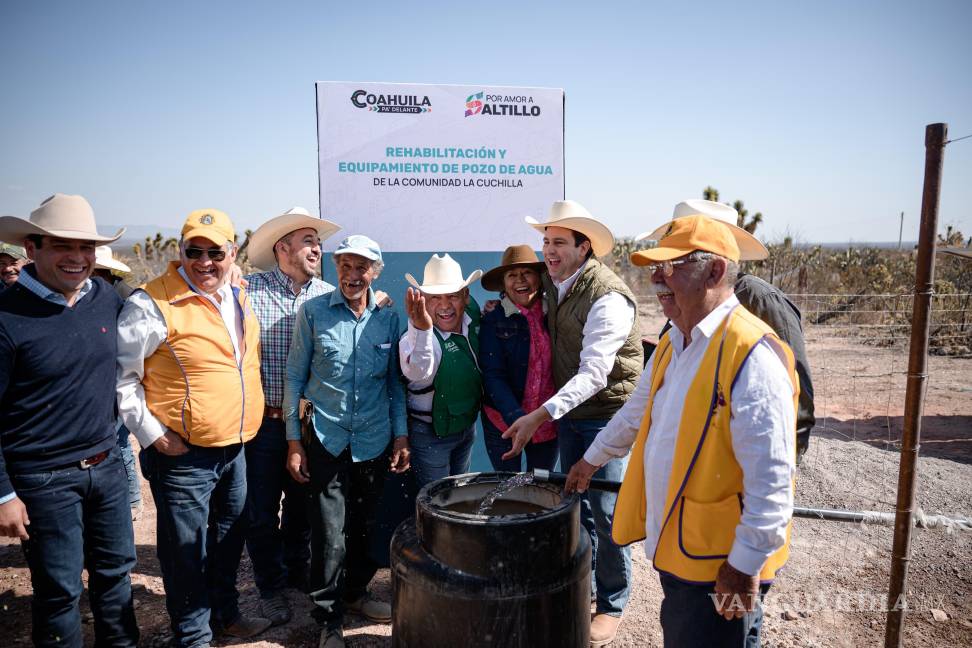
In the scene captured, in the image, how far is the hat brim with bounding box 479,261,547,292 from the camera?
3.45 m

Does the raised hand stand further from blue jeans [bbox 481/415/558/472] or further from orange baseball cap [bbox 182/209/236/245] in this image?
orange baseball cap [bbox 182/209/236/245]

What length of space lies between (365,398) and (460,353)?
560 millimetres

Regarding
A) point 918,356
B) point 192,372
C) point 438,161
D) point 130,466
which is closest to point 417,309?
point 192,372

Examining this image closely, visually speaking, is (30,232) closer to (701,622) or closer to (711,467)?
(711,467)

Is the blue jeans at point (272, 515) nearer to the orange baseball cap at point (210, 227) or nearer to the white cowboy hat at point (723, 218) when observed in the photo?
the orange baseball cap at point (210, 227)

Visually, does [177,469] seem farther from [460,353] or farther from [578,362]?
[578,362]

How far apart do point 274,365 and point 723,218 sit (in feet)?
8.40

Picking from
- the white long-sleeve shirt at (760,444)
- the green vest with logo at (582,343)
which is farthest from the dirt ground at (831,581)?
the white long-sleeve shirt at (760,444)

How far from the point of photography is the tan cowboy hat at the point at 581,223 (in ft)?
11.0

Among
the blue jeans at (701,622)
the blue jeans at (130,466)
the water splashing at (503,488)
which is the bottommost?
the blue jeans at (130,466)

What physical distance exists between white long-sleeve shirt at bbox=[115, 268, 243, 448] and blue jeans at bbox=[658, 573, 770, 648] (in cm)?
230

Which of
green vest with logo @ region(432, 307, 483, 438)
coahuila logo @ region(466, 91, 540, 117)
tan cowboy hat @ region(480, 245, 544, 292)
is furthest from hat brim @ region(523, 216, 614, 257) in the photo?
coahuila logo @ region(466, 91, 540, 117)

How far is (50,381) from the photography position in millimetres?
2533

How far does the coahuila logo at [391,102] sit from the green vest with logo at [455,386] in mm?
2069
